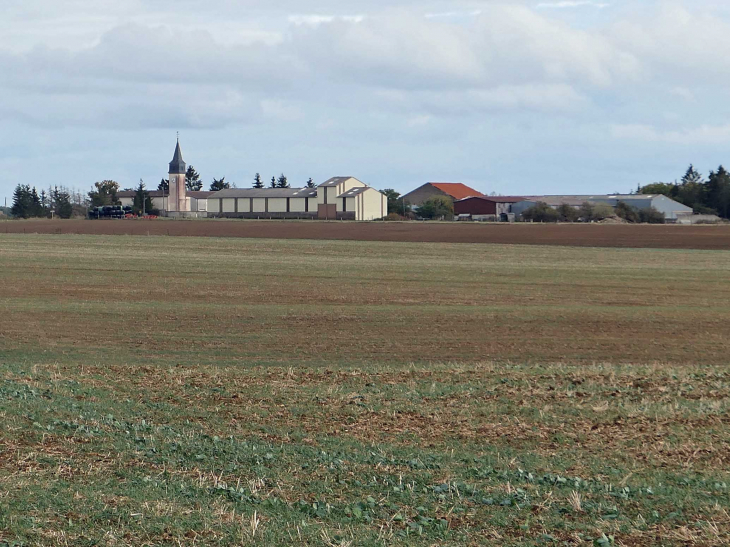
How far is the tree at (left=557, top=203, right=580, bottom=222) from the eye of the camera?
371ft

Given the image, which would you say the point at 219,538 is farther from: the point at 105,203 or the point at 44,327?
the point at 105,203

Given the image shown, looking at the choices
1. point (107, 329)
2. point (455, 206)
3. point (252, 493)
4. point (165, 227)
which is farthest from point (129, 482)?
point (455, 206)

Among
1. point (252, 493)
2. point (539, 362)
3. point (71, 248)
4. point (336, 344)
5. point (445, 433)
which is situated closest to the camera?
point (252, 493)

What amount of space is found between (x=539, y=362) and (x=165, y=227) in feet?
252

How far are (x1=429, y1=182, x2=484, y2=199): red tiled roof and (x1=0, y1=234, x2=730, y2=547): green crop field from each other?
6028 inches

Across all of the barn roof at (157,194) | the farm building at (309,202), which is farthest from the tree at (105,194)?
the farm building at (309,202)

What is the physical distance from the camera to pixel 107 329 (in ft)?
85.3

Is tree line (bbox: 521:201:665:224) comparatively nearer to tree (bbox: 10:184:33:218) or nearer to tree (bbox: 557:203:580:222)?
tree (bbox: 557:203:580:222)

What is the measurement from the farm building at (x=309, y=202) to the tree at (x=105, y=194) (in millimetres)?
27143

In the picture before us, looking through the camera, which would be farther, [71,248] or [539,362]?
[71,248]

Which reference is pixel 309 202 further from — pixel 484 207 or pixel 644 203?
pixel 644 203

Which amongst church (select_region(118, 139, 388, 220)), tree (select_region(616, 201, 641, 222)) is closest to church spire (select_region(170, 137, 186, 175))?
→ church (select_region(118, 139, 388, 220))

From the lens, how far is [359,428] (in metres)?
10.8

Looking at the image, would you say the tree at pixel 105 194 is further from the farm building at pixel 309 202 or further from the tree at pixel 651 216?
the tree at pixel 651 216
